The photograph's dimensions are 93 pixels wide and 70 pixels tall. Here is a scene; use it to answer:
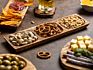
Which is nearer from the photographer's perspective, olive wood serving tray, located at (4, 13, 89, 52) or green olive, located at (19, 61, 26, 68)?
green olive, located at (19, 61, 26, 68)

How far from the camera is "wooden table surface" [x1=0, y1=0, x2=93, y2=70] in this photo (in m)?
1.17

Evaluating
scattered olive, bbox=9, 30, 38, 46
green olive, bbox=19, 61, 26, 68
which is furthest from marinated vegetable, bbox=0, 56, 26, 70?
scattered olive, bbox=9, 30, 38, 46

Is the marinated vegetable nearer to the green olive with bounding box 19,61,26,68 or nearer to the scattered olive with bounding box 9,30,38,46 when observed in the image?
the green olive with bounding box 19,61,26,68

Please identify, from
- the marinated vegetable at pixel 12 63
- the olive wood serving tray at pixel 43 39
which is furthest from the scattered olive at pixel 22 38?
the marinated vegetable at pixel 12 63

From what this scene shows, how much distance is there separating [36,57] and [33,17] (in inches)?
14.4

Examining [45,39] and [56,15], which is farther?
[56,15]

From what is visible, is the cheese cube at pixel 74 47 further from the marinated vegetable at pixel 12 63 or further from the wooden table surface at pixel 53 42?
the marinated vegetable at pixel 12 63

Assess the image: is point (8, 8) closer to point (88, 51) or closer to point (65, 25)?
point (65, 25)

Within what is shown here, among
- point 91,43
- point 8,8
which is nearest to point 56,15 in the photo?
point 8,8

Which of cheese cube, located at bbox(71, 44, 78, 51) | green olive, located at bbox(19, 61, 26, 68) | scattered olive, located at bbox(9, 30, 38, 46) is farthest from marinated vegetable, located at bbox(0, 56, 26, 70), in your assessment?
cheese cube, located at bbox(71, 44, 78, 51)

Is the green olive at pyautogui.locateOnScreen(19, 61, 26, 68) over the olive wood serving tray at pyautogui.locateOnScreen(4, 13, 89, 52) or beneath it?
beneath

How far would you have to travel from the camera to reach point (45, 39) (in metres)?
1.29

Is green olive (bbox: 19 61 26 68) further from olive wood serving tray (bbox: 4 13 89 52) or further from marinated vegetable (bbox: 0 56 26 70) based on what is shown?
olive wood serving tray (bbox: 4 13 89 52)

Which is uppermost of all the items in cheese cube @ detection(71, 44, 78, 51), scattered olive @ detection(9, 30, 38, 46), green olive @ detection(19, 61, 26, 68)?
scattered olive @ detection(9, 30, 38, 46)
